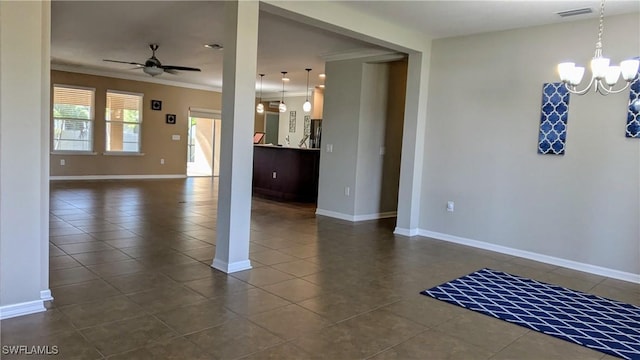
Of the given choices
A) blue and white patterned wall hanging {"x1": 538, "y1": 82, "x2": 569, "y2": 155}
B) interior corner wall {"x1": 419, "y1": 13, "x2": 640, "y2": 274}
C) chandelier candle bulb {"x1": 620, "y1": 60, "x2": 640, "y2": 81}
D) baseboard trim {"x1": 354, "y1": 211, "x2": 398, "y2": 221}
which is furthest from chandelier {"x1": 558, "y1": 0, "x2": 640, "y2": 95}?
baseboard trim {"x1": 354, "y1": 211, "x2": 398, "y2": 221}

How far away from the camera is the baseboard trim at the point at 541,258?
4086 millimetres

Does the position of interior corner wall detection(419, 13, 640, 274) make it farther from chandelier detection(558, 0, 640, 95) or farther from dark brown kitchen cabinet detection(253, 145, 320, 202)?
dark brown kitchen cabinet detection(253, 145, 320, 202)

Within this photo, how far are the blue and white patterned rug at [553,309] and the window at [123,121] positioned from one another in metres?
9.27

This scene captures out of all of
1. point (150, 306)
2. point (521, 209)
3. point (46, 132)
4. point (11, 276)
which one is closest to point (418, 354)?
point (150, 306)

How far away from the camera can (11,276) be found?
2574 millimetres

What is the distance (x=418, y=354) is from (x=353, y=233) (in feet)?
10.4

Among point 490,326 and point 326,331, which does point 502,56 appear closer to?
point 490,326

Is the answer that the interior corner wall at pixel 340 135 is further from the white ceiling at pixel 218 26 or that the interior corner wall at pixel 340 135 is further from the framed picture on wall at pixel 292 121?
the framed picture on wall at pixel 292 121

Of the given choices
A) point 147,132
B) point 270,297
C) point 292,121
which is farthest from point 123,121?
point 270,297

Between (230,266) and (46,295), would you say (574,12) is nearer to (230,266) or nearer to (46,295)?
(230,266)

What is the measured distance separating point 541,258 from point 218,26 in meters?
4.60

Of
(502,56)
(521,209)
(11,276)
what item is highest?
(502,56)

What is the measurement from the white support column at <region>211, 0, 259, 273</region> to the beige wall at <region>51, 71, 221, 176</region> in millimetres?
7709

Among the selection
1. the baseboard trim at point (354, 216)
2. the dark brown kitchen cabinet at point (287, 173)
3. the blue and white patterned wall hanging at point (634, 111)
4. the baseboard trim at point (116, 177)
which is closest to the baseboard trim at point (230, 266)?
the baseboard trim at point (354, 216)
